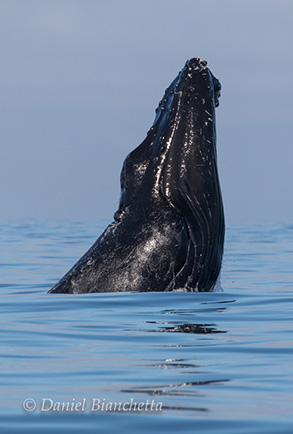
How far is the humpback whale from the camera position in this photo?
1030cm

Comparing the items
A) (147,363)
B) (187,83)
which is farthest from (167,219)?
(147,363)

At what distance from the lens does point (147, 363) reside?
7.40 m

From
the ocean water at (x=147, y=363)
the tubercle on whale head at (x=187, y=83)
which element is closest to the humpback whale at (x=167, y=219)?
the tubercle on whale head at (x=187, y=83)

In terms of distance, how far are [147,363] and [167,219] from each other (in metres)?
3.23

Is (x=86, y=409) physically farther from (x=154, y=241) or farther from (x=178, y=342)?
(x=154, y=241)

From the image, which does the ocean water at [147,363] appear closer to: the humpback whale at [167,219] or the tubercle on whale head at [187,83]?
the humpback whale at [167,219]

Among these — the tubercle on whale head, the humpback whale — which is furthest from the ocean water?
the tubercle on whale head

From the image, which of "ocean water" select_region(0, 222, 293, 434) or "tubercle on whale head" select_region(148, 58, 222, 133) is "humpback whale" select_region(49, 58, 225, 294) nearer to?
"tubercle on whale head" select_region(148, 58, 222, 133)

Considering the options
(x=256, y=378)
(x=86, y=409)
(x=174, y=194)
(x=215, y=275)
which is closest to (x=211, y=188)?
(x=174, y=194)

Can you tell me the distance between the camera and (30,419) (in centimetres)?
555

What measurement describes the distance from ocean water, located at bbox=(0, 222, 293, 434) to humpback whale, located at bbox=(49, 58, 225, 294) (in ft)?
0.91

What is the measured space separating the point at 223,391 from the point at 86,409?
3.51ft

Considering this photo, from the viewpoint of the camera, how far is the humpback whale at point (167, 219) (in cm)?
1030

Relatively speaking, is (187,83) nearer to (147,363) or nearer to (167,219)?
(167,219)
